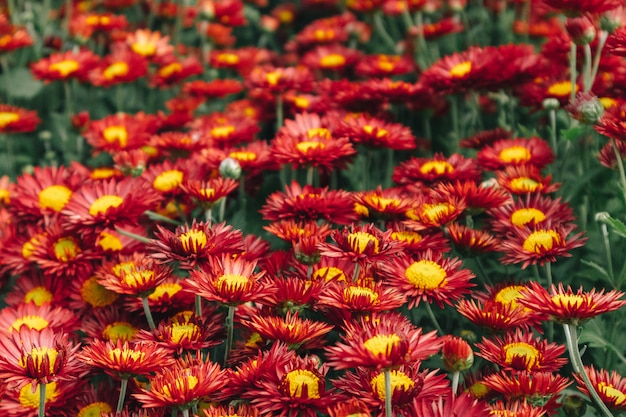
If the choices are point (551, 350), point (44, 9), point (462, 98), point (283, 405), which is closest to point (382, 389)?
point (283, 405)

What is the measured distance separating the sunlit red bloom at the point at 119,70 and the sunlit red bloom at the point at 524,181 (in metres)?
1.81

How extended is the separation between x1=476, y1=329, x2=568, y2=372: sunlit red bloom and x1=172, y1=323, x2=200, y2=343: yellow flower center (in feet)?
2.22

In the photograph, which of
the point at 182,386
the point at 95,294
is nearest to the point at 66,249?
the point at 95,294

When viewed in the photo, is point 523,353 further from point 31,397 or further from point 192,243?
point 31,397

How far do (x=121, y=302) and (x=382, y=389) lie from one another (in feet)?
3.34

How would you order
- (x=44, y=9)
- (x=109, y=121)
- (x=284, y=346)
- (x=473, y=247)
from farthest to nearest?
1. (x=44, y=9)
2. (x=109, y=121)
3. (x=473, y=247)
4. (x=284, y=346)

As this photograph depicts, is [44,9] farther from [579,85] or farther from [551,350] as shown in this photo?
[551,350]

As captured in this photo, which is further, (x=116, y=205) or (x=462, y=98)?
(x=462, y=98)

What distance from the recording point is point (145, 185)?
2.37 m

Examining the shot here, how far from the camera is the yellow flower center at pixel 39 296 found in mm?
2338

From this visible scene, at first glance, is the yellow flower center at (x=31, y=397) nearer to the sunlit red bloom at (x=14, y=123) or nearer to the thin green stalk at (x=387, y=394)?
the thin green stalk at (x=387, y=394)

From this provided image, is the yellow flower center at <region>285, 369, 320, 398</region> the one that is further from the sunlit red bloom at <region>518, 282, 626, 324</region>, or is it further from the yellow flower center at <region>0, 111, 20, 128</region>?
the yellow flower center at <region>0, 111, 20, 128</region>

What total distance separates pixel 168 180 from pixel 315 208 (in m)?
0.62

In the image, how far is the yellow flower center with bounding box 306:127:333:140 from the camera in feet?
8.72
